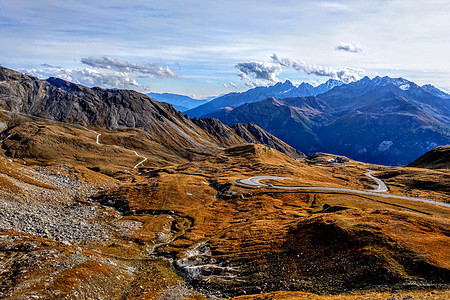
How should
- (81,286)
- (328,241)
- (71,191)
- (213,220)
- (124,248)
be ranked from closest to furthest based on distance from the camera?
(81,286)
(328,241)
(124,248)
(213,220)
(71,191)

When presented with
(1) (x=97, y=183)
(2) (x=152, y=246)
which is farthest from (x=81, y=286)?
(1) (x=97, y=183)

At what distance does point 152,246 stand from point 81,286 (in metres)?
26.2

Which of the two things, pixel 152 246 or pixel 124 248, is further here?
pixel 152 246

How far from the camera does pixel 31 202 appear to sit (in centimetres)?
6875

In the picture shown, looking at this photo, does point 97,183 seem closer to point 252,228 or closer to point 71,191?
point 71,191

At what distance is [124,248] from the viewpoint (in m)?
58.0

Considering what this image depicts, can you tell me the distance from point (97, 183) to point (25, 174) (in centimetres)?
2740

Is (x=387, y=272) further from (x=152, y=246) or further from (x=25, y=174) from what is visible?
(x=25, y=174)

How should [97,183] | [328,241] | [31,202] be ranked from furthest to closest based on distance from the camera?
1. [97,183]
2. [31,202]
3. [328,241]

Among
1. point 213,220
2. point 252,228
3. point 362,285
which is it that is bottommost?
point 213,220

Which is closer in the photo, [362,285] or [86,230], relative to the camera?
Answer: [362,285]

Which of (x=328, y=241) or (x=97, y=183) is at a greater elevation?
(x=328, y=241)

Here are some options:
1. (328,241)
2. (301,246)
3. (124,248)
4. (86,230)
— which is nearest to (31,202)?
(86,230)

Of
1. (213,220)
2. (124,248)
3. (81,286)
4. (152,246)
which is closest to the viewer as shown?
(81,286)
